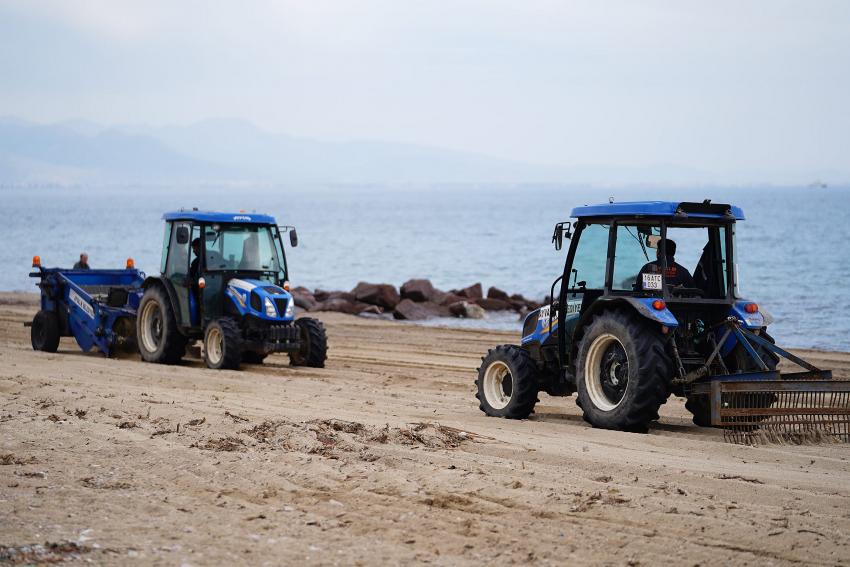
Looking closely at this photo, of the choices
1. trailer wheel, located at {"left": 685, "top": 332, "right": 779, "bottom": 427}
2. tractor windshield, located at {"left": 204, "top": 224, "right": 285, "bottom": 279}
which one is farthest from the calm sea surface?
trailer wheel, located at {"left": 685, "top": 332, "right": 779, "bottom": 427}

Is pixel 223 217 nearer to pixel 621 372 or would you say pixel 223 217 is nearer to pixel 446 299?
pixel 621 372

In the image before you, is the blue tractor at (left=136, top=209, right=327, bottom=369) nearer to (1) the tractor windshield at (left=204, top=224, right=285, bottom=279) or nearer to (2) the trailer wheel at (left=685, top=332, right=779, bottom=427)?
(1) the tractor windshield at (left=204, top=224, right=285, bottom=279)

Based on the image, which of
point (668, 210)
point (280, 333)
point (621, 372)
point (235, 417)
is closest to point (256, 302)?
point (280, 333)

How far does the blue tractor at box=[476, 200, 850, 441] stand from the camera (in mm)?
9477

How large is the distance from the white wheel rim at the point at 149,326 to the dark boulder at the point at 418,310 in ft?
43.7

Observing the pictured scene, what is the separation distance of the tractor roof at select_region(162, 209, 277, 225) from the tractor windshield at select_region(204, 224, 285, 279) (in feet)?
0.34

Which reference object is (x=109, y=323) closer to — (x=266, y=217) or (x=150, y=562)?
(x=266, y=217)

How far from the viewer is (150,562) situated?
5.93m

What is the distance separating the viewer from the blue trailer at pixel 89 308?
17.0 metres

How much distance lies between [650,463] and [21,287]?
119ft

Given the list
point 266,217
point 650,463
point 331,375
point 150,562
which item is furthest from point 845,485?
point 266,217

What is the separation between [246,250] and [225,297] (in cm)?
74

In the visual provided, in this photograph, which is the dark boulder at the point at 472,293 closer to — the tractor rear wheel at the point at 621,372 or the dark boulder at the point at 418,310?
the dark boulder at the point at 418,310

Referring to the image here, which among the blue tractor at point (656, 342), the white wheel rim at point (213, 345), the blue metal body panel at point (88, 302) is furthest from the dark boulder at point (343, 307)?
the blue tractor at point (656, 342)
